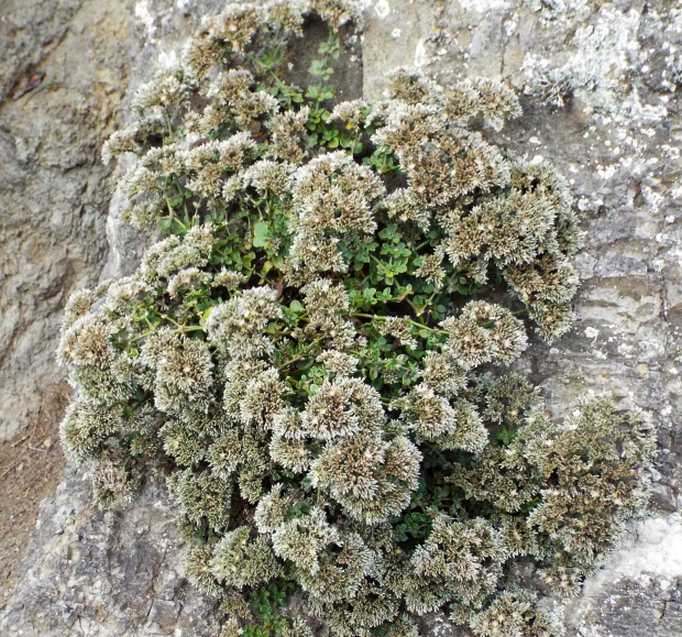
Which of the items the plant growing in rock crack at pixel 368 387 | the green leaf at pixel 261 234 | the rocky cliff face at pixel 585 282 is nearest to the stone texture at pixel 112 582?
the rocky cliff face at pixel 585 282

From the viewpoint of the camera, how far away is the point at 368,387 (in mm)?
3496

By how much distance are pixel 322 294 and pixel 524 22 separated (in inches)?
79.0

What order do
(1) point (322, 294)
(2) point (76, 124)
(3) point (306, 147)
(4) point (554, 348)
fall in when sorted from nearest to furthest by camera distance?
(1) point (322, 294) → (4) point (554, 348) → (3) point (306, 147) → (2) point (76, 124)

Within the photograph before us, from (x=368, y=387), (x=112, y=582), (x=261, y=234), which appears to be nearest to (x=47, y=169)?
(x=261, y=234)

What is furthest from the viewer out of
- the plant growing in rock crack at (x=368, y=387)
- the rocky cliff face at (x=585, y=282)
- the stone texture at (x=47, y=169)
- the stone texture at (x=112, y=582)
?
the stone texture at (x=47, y=169)

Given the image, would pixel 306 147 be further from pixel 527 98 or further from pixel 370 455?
pixel 370 455

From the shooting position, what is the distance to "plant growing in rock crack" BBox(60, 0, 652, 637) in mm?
3559

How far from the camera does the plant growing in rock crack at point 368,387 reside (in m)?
3.56

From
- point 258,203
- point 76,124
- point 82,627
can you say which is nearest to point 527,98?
point 258,203

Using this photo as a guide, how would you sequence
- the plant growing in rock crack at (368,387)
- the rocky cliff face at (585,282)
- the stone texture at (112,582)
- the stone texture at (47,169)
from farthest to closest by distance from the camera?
the stone texture at (47,169) < the stone texture at (112,582) < the rocky cliff face at (585,282) < the plant growing in rock crack at (368,387)

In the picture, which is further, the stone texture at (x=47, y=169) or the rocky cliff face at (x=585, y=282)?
the stone texture at (x=47, y=169)

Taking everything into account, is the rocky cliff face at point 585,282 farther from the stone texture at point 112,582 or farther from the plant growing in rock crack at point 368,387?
the plant growing in rock crack at point 368,387

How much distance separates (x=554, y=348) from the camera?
155 inches

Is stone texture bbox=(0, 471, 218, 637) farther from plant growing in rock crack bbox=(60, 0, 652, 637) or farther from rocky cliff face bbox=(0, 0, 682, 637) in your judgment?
plant growing in rock crack bbox=(60, 0, 652, 637)
